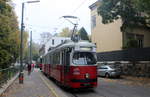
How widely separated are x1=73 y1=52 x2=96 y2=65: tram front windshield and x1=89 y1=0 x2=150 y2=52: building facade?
772 inches

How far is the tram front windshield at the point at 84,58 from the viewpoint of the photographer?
15.1 m

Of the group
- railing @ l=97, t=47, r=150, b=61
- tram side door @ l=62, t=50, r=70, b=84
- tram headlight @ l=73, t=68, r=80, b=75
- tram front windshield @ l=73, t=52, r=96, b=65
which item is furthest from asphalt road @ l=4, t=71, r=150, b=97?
railing @ l=97, t=47, r=150, b=61

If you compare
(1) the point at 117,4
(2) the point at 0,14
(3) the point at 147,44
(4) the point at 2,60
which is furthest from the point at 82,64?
(3) the point at 147,44

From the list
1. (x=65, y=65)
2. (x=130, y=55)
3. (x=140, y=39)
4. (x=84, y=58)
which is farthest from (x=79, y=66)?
(x=140, y=39)

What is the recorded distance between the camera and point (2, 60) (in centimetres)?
2256

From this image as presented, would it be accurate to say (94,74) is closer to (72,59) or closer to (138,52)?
(72,59)

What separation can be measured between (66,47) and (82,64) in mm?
1654

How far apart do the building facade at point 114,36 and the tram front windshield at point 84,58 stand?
19616 millimetres

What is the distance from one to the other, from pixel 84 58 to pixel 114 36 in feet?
75.7

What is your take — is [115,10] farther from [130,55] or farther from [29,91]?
[29,91]

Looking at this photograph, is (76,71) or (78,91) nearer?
(76,71)

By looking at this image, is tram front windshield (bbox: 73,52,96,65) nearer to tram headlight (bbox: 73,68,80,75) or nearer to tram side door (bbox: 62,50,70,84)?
tram headlight (bbox: 73,68,80,75)

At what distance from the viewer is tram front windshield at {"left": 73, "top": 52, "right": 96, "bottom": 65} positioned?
15.1 metres

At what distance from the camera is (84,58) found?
15359 millimetres
